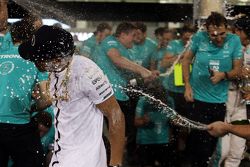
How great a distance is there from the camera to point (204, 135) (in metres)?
7.05

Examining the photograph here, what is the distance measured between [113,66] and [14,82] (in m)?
2.96

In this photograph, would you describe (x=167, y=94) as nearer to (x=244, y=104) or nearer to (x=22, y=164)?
(x=244, y=104)

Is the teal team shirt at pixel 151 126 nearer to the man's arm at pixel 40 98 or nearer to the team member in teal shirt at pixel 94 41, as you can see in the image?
the team member in teal shirt at pixel 94 41

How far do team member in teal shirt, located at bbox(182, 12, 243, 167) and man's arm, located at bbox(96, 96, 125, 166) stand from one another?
328 cm

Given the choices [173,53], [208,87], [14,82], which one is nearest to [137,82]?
[173,53]

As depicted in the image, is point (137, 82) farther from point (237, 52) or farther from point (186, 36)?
point (237, 52)

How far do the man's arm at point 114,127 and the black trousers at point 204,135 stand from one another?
3.24 metres

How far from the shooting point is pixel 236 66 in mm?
7051

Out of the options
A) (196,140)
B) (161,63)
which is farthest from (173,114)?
(196,140)

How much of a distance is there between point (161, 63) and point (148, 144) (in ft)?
4.28

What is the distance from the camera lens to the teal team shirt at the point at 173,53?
28.2 feet

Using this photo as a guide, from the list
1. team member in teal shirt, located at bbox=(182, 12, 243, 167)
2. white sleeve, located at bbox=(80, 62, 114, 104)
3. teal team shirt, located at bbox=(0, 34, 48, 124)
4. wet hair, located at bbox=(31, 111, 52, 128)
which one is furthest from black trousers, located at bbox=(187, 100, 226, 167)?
white sleeve, located at bbox=(80, 62, 114, 104)

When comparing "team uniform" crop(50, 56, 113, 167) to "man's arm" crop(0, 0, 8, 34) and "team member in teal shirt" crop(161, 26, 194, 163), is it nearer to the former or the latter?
"man's arm" crop(0, 0, 8, 34)

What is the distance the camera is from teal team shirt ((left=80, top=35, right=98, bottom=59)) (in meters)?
8.84
